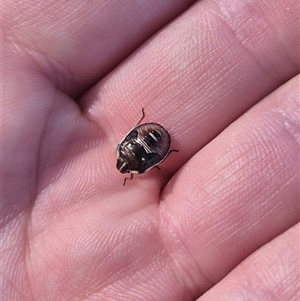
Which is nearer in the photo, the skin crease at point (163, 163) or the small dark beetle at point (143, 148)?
the skin crease at point (163, 163)

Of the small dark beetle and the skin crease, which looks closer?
the skin crease

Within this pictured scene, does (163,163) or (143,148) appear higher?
(143,148)

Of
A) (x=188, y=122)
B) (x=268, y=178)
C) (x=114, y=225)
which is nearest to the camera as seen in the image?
(x=268, y=178)

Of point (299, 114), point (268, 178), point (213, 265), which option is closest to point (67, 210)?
point (213, 265)

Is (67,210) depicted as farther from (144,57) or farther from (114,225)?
(144,57)
